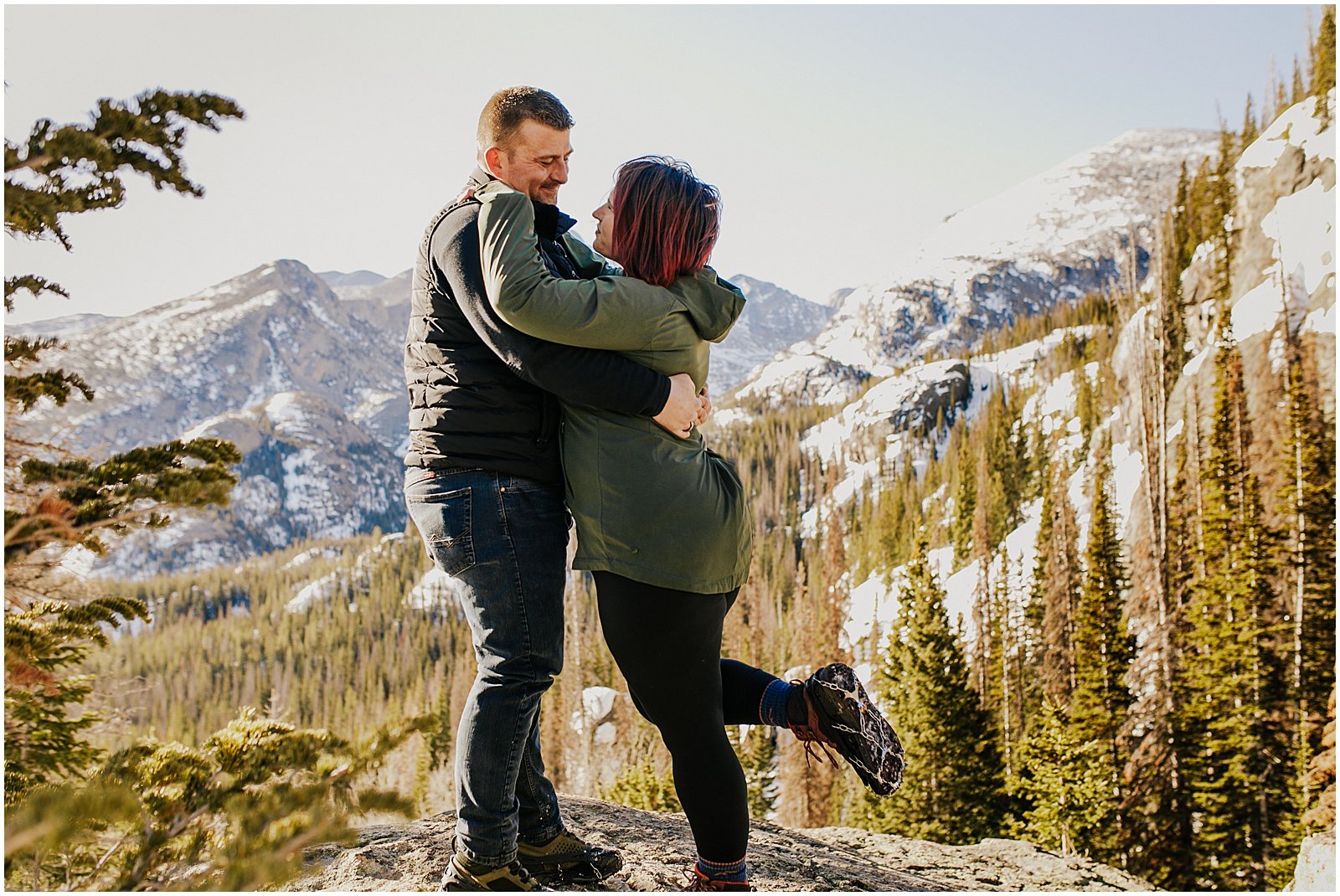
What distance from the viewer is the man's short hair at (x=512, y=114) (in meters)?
2.73

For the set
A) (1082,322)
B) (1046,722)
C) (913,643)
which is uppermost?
(1082,322)

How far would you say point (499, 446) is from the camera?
265 centimetres

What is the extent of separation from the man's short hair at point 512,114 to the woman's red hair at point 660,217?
307 mm

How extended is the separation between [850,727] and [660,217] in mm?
1745

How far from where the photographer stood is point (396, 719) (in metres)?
2.72

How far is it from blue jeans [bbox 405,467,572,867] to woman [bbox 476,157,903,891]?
143mm

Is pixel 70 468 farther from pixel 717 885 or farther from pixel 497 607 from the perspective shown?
pixel 717 885

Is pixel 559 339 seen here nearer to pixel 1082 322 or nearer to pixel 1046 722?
pixel 1046 722

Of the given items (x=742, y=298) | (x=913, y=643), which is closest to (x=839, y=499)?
(x=913, y=643)

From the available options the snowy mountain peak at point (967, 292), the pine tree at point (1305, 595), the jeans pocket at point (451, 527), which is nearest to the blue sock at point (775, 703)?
the jeans pocket at point (451, 527)

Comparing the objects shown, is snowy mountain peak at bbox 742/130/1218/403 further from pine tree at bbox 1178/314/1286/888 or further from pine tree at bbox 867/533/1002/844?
pine tree at bbox 867/533/1002/844

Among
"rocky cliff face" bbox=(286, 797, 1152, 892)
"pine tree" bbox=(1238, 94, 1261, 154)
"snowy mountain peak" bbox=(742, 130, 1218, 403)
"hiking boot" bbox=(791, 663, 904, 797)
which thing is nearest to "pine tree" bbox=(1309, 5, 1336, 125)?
"pine tree" bbox=(1238, 94, 1261, 154)

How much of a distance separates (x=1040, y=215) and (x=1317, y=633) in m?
196

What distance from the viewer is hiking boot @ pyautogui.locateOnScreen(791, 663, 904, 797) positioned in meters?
2.93
